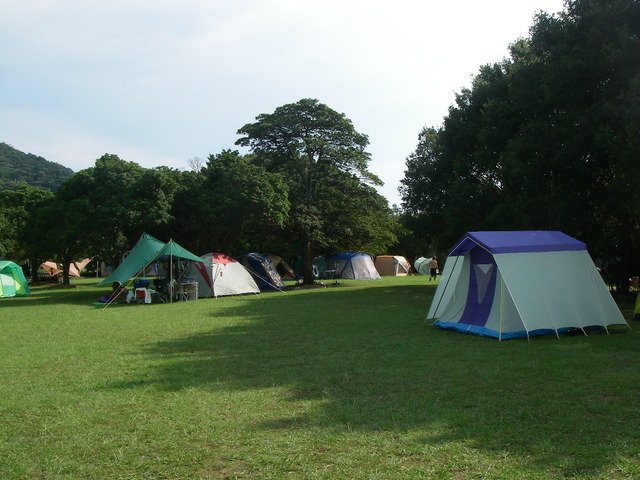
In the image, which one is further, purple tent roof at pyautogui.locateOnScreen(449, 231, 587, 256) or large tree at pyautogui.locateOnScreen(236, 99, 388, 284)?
large tree at pyautogui.locateOnScreen(236, 99, 388, 284)

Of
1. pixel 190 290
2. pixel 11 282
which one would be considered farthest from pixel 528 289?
pixel 11 282

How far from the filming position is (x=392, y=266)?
1651 inches

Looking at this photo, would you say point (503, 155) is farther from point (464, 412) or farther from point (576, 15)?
point (464, 412)

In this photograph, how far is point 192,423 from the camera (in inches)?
182

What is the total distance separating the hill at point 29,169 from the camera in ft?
231

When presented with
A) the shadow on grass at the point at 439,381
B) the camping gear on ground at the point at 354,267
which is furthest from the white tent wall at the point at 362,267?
the shadow on grass at the point at 439,381

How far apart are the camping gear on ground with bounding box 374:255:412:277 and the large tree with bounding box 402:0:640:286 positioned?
76.1 feet

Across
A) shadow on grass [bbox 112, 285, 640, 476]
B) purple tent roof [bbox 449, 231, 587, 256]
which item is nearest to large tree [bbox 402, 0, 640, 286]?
purple tent roof [bbox 449, 231, 587, 256]

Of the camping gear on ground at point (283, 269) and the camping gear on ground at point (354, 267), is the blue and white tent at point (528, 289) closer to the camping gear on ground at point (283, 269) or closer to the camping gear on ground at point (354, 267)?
the camping gear on ground at point (283, 269)

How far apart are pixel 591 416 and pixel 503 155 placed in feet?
37.0

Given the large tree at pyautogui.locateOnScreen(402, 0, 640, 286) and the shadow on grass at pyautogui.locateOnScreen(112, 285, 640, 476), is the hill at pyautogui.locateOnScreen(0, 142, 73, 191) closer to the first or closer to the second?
the large tree at pyautogui.locateOnScreen(402, 0, 640, 286)

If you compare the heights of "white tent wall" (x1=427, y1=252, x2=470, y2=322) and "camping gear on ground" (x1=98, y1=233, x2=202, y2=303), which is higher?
"camping gear on ground" (x1=98, y1=233, x2=202, y2=303)

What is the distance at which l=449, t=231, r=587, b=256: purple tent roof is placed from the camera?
30.2 ft

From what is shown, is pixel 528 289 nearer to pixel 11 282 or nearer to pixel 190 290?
pixel 190 290
